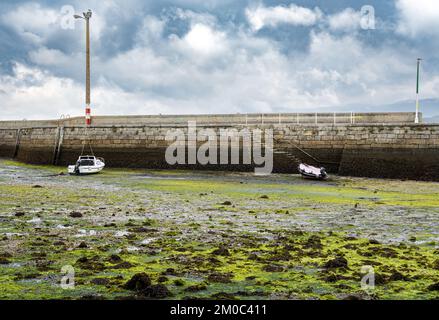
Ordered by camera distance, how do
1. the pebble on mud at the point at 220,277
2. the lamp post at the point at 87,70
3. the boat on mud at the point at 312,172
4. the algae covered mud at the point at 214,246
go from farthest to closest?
the lamp post at the point at 87,70 → the boat on mud at the point at 312,172 → the pebble on mud at the point at 220,277 → the algae covered mud at the point at 214,246

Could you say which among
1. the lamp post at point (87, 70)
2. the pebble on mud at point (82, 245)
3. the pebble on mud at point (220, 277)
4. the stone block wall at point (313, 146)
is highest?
the lamp post at point (87, 70)

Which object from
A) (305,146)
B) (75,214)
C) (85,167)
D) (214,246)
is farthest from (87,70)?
(214,246)

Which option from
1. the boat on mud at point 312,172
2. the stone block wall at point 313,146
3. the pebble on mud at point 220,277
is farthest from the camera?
the stone block wall at point 313,146

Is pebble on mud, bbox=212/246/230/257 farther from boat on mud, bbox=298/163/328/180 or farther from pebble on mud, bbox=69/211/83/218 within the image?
boat on mud, bbox=298/163/328/180

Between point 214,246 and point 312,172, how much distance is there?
19189 millimetres

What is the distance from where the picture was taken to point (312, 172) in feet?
91.8

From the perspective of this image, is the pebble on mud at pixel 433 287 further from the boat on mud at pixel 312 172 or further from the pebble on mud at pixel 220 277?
the boat on mud at pixel 312 172

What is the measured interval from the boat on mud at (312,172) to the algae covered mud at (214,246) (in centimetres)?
881

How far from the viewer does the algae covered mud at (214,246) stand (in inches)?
263

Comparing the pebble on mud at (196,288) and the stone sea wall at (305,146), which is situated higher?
the stone sea wall at (305,146)

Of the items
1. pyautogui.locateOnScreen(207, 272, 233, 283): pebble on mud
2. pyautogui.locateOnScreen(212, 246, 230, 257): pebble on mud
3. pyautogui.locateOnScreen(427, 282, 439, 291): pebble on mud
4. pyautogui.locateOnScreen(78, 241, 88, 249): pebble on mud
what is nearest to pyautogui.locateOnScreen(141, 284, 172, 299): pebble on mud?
pyautogui.locateOnScreen(207, 272, 233, 283): pebble on mud

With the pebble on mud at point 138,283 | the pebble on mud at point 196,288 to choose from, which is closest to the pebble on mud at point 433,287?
the pebble on mud at point 196,288

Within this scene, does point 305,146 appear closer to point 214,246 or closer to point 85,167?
point 85,167
